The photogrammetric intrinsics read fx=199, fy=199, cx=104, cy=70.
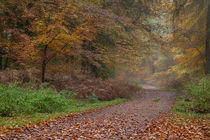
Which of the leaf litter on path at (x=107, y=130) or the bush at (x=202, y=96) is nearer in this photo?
the leaf litter on path at (x=107, y=130)

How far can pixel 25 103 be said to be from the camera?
7.46 m

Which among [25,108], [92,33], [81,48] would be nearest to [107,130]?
[25,108]

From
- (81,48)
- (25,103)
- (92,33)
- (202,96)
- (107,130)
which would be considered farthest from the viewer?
(81,48)

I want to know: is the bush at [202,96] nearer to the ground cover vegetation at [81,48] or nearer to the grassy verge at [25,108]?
the ground cover vegetation at [81,48]

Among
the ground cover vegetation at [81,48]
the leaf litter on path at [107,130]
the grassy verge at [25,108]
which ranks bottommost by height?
the leaf litter on path at [107,130]

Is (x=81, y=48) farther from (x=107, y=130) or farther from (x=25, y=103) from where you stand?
(x=107, y=130)

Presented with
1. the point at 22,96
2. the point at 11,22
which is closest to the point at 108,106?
the point at 22,96

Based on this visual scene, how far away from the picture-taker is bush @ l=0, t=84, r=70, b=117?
22.8 ft

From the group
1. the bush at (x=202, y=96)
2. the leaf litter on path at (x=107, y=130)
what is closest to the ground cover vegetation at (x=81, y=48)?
the bush at (x=202, y=96)

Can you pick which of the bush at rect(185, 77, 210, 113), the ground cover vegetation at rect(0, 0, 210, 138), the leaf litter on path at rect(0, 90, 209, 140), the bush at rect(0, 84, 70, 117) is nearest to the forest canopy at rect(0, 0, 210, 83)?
the ground cover vegetation at rect(0, 0, 210, 138)

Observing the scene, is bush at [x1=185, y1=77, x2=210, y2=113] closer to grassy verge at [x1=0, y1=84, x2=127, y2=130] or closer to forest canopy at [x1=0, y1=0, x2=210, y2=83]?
forest canopy at [x1=0, y1=0, x2=210, y2=83]

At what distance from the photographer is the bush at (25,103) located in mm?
6945

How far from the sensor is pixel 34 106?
8031mm

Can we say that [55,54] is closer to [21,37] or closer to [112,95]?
[21,37]
